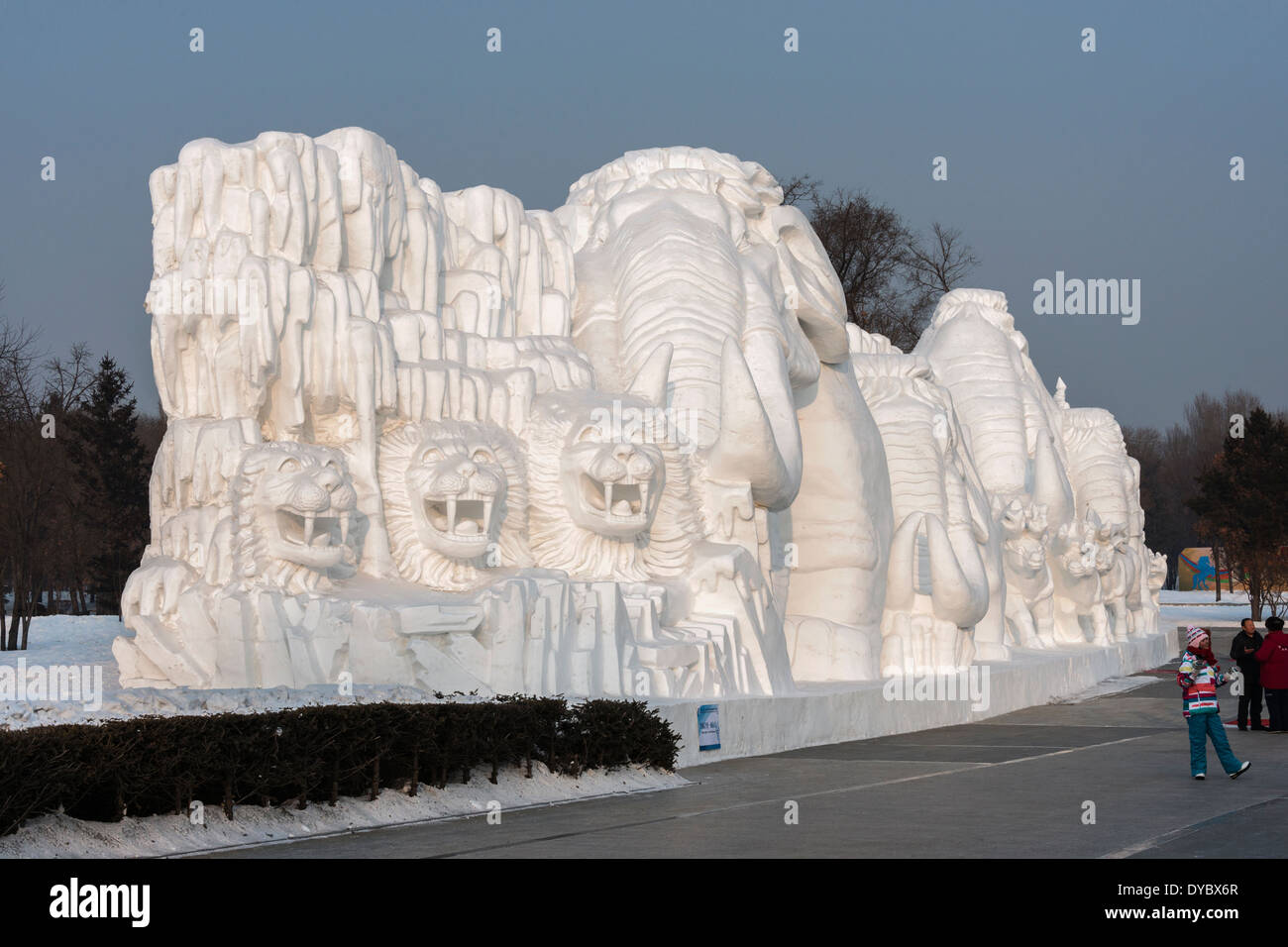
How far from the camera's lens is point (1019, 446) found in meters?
27.6

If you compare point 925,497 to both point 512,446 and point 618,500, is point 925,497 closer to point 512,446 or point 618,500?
point 618,500

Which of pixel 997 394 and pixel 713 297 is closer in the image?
pixel 713 297

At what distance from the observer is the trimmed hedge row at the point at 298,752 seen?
7.98 meters

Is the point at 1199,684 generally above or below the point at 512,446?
below

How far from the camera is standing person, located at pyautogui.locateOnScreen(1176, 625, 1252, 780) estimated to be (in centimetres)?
1173

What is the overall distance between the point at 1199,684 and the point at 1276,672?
4491 millimetres

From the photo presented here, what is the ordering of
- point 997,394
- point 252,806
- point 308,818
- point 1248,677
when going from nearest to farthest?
point 252,806 → point 308,818 → point 1248,677 → point 997,394

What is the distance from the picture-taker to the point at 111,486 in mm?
32281

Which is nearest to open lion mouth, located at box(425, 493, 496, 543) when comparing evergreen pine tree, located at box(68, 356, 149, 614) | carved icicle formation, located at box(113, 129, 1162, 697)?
carved icicle formation, located at box(113, 129, 1162, 697)

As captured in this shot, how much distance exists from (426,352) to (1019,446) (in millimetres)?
14494

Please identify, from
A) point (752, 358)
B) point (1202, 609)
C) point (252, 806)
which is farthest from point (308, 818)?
point (1202, 609)

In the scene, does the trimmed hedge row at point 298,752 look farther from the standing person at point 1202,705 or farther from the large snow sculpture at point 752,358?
the large snow sculpture at point 752,358
